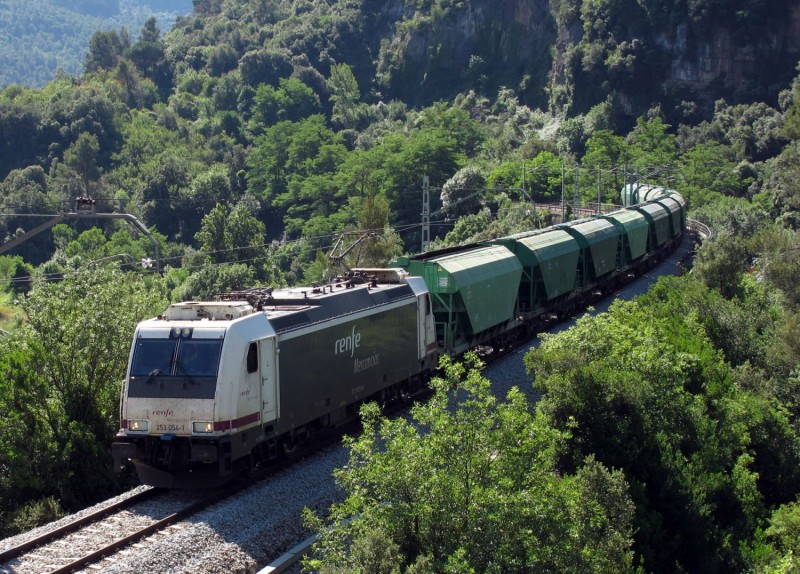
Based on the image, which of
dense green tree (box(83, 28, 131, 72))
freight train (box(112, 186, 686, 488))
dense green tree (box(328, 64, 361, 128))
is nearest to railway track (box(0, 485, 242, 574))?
freight train (box(112, 186, 686, 488))

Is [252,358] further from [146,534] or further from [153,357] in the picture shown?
[146,534]

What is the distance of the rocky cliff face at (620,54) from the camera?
116250mm

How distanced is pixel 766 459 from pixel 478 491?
60.7 ft

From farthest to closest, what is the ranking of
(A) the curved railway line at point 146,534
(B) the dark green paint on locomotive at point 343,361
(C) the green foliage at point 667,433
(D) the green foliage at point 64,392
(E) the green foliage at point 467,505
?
1. (D) the green foliage at point 64,392
2. (C) the green foliage at point 667,433
3. (B) the dark green paint on locomotive at point 343,361
4. (A) the curved railway line at point 146,534
5. (E) the green foliage at point 467,505

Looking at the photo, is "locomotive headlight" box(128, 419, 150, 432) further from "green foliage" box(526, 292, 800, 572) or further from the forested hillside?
"green foliage" box(526, 292, 800, 572)

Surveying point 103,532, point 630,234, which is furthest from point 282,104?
point 103,532

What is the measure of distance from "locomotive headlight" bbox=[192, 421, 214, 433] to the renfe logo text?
4.87 meters

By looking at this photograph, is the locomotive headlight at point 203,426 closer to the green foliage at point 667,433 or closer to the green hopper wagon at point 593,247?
the green foliage at point 667,433

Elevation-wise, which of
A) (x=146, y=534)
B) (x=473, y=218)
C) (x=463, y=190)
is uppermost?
(x=146, y=534)

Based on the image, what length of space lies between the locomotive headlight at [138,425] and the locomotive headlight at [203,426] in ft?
3.44

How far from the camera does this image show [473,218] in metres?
87.2

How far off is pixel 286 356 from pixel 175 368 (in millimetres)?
2688

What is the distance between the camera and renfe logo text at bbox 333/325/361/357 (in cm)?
2355

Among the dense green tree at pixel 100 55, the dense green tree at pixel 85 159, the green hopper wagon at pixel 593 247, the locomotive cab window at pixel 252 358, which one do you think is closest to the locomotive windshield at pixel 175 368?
the locomotive cab window at pixel 252 358
